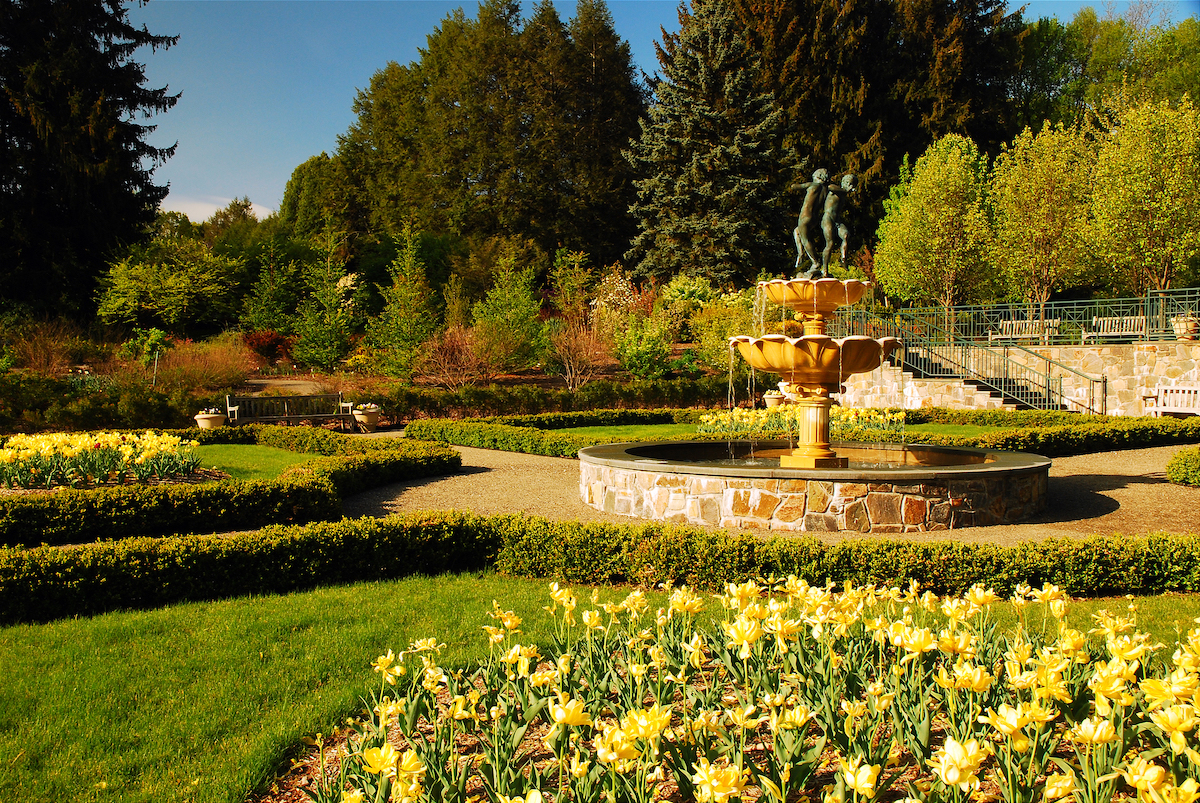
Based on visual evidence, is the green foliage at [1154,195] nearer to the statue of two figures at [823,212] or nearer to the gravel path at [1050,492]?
the gravel path at [1050,492]

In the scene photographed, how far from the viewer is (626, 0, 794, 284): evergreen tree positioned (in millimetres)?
30391

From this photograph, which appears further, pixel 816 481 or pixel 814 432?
pixel 814 432

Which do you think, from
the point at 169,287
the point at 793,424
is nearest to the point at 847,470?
the point at 793,424

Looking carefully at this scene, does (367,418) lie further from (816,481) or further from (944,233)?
(944,233)

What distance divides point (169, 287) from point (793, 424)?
21.0 meters

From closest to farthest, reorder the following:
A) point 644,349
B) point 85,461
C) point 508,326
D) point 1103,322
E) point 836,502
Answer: point 836,502
point 85,461
point 1103,322
point 644,349
point 508,326

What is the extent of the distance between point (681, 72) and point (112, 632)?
1233 inches

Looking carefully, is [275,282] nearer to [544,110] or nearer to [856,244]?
[544,110]

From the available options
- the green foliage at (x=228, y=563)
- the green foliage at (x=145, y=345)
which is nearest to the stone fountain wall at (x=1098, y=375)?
the green foliage at (x=228, y=563)

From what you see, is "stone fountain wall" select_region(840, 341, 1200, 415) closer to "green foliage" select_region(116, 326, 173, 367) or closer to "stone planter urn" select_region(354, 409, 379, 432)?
"stone planter urn" select_region(354, 409, 379, 432)

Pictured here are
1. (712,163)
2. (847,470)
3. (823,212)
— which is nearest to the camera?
(847,470)

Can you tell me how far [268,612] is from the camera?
5004mm

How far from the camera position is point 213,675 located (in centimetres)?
388

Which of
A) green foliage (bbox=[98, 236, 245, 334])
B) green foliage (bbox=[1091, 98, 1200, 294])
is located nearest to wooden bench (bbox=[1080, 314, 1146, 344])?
green foliage (bbox=[1091, 98, 1200, 294])
